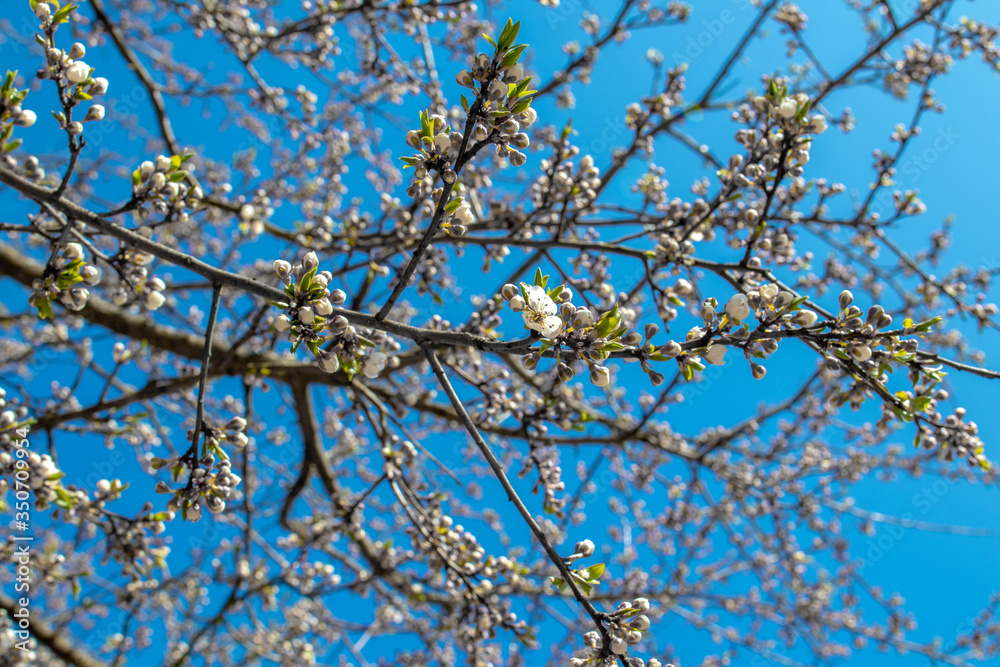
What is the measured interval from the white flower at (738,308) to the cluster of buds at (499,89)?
2.78 feet

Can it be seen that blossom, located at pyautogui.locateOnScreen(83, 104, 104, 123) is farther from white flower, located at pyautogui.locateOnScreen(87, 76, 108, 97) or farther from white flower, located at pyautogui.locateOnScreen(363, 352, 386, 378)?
white flower, located at pyautogui.locateOnScreen(363, 352, 386, 378)

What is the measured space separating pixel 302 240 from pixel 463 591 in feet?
8.49

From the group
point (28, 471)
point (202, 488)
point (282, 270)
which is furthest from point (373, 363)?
point (28, 471)

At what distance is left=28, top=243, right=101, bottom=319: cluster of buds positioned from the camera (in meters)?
1.96

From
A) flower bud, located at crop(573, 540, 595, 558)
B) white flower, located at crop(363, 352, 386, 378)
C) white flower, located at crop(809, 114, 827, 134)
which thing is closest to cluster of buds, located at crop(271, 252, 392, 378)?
white flower, located at crop(363, 352, 386, 378)

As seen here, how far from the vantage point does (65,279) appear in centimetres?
195

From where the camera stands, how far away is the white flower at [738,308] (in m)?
1.57

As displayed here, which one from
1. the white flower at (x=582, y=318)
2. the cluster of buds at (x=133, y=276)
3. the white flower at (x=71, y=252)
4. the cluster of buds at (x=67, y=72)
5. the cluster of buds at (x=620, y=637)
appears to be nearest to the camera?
the white flower at (x=582, y=318)

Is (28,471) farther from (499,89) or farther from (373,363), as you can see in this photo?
(499,89)

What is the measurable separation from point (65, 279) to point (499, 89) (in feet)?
5.66

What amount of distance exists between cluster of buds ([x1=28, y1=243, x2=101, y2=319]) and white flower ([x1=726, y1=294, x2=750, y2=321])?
2.23 meters

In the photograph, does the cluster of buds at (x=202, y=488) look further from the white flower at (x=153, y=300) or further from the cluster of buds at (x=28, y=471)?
the cluster of buds at (x=28, y=471)

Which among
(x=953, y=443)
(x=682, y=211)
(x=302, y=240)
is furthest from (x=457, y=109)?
(x=953, y=443)

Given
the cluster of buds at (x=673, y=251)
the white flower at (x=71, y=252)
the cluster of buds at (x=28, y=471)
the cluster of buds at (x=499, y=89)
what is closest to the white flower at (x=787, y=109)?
the cluster of buds at (x=673, y=251)
